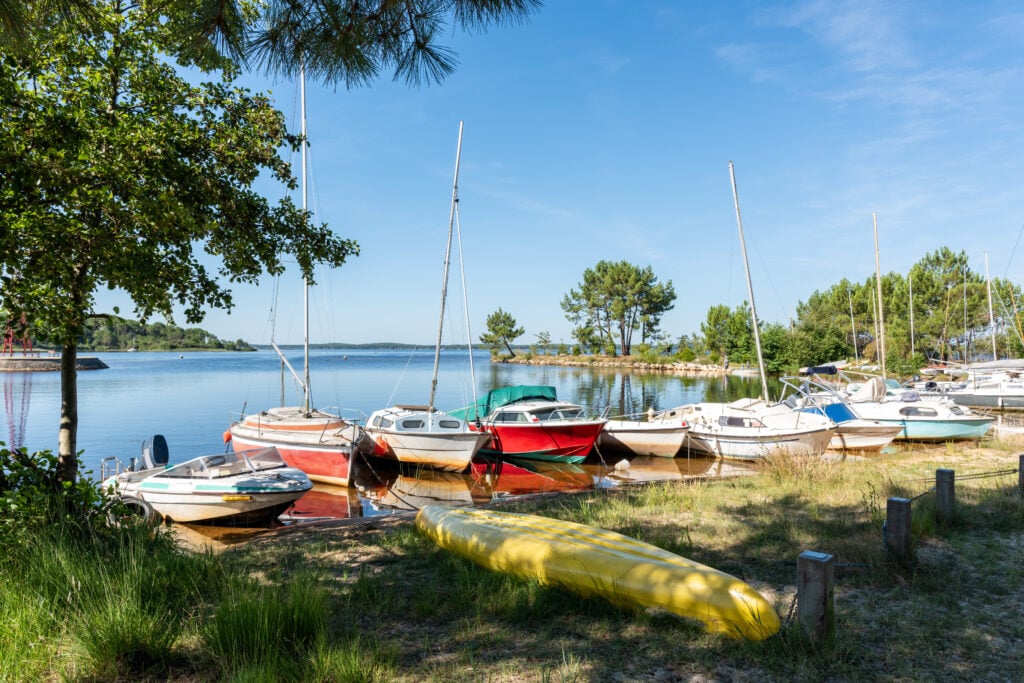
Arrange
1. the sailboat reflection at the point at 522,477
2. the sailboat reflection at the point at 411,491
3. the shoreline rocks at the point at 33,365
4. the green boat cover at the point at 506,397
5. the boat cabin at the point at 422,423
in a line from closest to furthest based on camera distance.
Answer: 1. the sailboat reflection at the point at 411,491
2. the sailboat reflection at the point at 522,477
3. the boat cabin at the point at 422,423
4. the green boat cover at the point at 506,397
5. the shoreline rocks at the point at 33,365

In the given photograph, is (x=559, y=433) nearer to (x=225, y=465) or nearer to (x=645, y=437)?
(x=645, y=437)

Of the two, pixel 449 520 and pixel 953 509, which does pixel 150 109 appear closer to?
pixel 449 520

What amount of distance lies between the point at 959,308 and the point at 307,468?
66.1 m

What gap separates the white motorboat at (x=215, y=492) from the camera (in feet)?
39.0

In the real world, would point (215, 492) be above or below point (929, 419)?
below

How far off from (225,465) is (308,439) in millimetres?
5426

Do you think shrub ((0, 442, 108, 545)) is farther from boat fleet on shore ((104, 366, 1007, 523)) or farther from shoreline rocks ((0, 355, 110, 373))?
shoreline rocks ((0, 355, 110, 373))

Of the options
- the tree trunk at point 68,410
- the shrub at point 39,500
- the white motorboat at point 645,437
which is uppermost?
the tree trunk at point 68,410

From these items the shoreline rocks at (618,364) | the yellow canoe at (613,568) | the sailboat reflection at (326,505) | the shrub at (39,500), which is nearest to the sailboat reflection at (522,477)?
the sailboat reflection at (326,505)

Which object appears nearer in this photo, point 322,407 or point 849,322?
point 322,407

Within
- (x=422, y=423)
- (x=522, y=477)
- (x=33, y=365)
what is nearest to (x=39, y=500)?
(x=422, y=423)

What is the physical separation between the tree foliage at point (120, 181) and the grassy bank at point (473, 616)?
2.91m

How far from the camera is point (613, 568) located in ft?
17.3

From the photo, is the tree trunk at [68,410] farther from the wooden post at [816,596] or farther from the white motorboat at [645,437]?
the white motorboat at [645,437]
